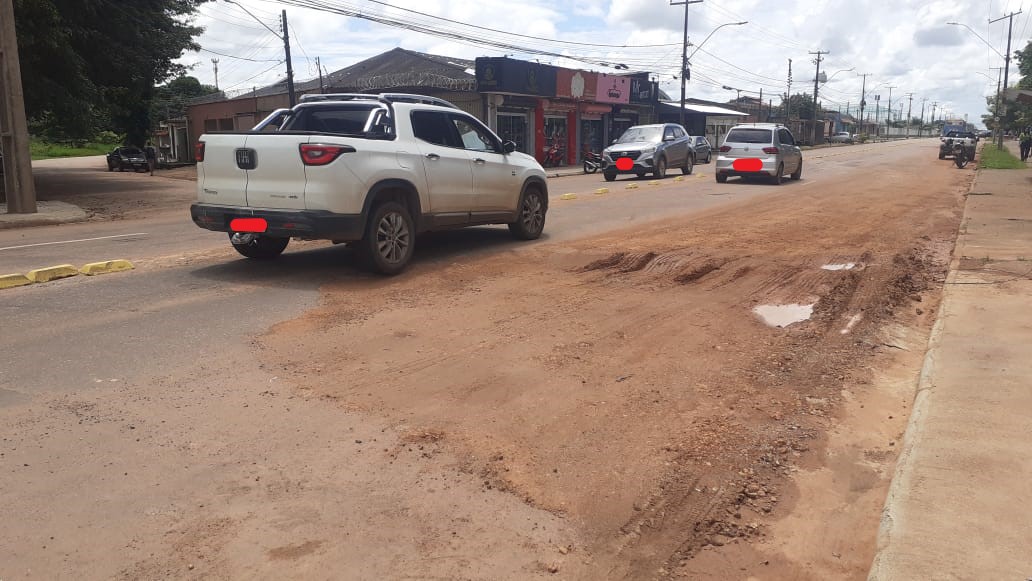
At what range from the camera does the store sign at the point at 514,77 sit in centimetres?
3519

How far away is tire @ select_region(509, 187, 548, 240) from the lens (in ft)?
35.0

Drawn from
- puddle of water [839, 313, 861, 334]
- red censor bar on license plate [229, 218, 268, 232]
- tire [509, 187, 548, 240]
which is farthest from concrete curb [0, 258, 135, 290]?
puddle of water [839, 313, 861, 334]

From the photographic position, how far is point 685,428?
4.39 metres

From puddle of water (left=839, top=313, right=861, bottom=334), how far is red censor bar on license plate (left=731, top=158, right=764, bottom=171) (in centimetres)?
1646

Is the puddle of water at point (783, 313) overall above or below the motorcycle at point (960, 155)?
below

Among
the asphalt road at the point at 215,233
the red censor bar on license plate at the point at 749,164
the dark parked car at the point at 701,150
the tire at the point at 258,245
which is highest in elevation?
the dark parked car at the point at 701,150

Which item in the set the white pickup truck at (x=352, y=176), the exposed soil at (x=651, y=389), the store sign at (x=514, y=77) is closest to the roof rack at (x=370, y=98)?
the white pickup truck at (x=352, y=176)

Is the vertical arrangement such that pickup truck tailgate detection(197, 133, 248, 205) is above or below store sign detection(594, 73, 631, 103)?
below

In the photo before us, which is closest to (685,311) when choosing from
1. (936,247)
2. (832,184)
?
(936,247)

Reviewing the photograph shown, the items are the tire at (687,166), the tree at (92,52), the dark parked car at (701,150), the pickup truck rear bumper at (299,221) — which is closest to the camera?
the pickup truck rear bumper at (299,221)

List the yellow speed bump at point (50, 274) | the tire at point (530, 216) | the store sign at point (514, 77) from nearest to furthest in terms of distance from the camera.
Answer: the yellow speed bump at point (50, 274) < the tire at point (530, 216) < the store sign at point (514, 77)

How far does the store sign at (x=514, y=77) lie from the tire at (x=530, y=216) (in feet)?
83.4

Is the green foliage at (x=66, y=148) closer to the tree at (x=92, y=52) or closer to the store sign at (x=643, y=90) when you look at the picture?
the store sign at (x=643, y=90)

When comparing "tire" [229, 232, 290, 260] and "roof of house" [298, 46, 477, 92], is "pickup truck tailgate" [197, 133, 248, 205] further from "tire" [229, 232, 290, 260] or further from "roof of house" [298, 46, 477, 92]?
"roof of house" [298, 46, 477, 92]
